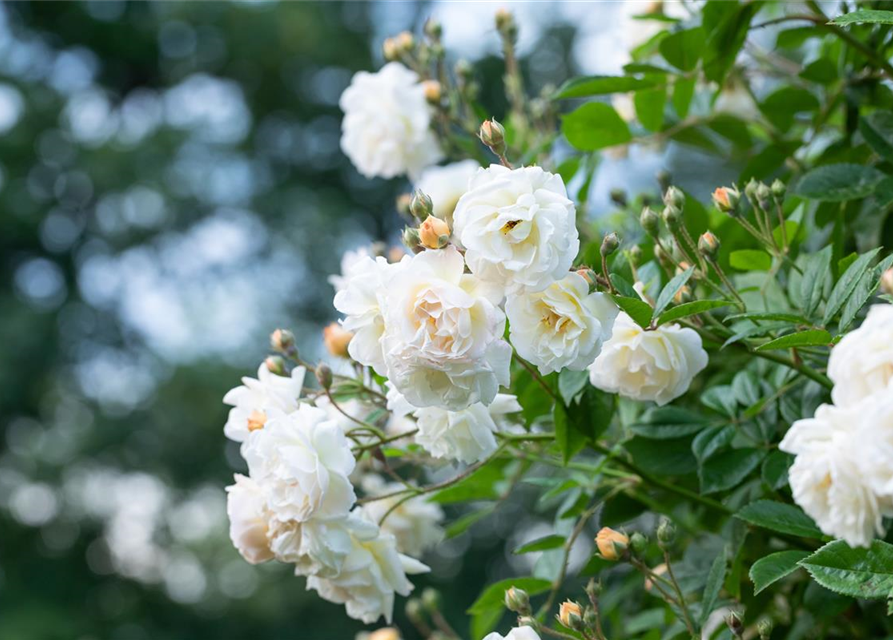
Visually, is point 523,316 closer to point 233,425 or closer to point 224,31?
point 233,425

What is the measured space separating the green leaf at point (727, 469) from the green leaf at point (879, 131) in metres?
0.20

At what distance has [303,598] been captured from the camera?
4879mm

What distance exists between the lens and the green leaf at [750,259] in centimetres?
59

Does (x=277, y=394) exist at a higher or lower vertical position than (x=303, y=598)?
higher

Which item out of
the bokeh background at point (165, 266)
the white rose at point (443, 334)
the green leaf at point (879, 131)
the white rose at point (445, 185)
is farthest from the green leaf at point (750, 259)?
the bokeh background at point (165, 266)

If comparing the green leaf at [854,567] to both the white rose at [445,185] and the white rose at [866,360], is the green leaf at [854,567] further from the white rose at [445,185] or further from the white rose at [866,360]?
the white rose at [445,185]

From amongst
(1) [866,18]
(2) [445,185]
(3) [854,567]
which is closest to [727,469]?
(3) [854,567]

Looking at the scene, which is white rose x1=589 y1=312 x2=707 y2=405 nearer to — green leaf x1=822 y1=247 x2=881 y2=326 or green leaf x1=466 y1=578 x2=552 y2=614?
green leaf x1=822 y1=247 x2=881 y2=326

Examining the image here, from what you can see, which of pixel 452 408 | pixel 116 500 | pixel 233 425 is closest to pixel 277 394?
pixel 233 425

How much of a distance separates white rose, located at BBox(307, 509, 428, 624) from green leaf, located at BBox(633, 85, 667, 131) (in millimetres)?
371

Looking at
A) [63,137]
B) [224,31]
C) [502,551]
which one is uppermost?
[224,31]

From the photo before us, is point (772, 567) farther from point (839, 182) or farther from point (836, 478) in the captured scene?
point (839, 182)

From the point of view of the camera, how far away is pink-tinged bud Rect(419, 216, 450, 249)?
1.42ft

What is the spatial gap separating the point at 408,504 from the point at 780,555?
330mm
